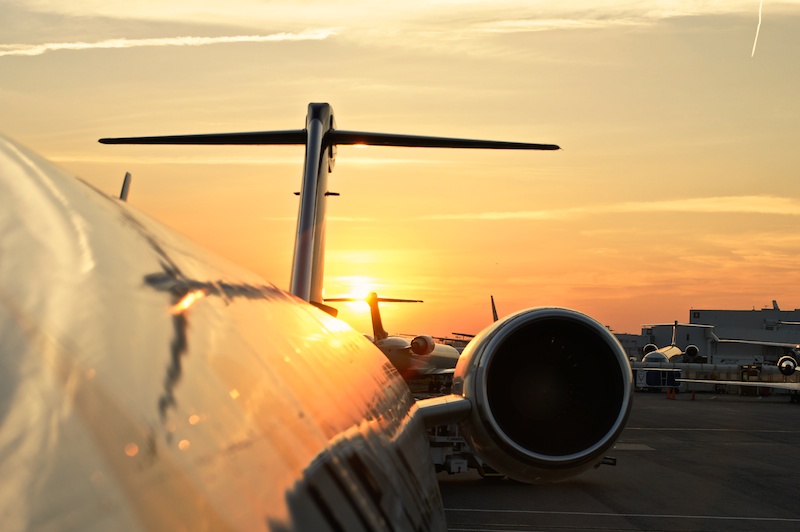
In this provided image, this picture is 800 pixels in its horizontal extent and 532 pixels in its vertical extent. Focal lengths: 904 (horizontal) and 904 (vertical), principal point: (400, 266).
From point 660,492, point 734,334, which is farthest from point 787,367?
point 734,334

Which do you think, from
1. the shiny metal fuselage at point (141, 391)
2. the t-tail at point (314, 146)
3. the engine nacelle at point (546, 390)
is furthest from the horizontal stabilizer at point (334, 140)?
the shiny metal fuselage at point (141, 391)

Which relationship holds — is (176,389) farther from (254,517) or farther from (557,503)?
(557,503)

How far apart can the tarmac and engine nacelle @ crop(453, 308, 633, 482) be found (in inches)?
206

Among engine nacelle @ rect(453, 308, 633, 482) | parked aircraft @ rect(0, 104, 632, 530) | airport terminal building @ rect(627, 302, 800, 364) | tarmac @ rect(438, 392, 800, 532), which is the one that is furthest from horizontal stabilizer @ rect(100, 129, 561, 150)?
airport terminal building @ rect(627, 302, 800, 364)

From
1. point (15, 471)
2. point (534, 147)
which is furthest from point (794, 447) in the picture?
point (15, 471)

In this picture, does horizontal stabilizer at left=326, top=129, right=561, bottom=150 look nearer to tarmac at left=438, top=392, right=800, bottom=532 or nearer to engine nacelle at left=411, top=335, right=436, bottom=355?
tarmac at left=438, top=392, right=800, bottom=532

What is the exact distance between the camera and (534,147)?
362 inches

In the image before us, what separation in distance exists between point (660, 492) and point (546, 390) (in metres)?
15.4

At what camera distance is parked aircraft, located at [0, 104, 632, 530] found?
44.8 inches

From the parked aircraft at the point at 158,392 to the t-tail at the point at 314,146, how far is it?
19.4ft

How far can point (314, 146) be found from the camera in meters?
9.68

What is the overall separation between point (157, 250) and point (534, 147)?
7.62m

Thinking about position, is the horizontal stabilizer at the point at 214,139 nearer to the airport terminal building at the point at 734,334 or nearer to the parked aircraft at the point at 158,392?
the parked aircraft at the point at 158,392

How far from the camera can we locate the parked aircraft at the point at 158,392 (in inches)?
44.8
